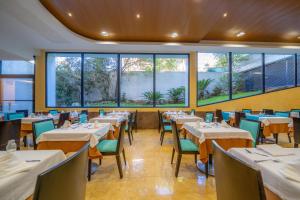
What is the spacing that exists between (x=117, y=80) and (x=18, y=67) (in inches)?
161

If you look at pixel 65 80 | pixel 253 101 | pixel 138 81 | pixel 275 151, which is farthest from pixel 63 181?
pixel 253 101

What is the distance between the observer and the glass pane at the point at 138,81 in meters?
8.02

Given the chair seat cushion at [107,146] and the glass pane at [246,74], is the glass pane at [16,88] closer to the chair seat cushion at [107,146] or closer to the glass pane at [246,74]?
the chair seat cushion at [107,146]

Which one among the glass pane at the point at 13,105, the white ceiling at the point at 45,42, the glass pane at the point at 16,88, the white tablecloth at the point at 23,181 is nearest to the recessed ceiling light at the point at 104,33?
the white ceiling at the point at 45,42

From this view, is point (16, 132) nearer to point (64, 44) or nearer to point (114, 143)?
point (114, 143)

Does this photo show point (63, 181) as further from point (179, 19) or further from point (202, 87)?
point (202, 87)

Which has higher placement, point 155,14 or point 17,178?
point 155,14

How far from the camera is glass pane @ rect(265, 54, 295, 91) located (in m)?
8.11

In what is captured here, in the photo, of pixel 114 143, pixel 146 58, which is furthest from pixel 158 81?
pixel 114 143

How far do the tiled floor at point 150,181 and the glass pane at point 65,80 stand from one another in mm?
4850

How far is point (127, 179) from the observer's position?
9.59 ft

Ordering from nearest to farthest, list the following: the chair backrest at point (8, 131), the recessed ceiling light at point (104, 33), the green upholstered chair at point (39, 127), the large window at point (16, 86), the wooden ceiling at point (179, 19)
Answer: the green upholstered chair at point (39, 127) < the chair backrest at point (8, 131) < the wooden ceiling at point (179, 19) < the recessed ceiling light at point (104, 33) < the large window at point (16, 86)

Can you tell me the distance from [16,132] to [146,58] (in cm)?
574

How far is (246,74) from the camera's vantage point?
8.19 m
